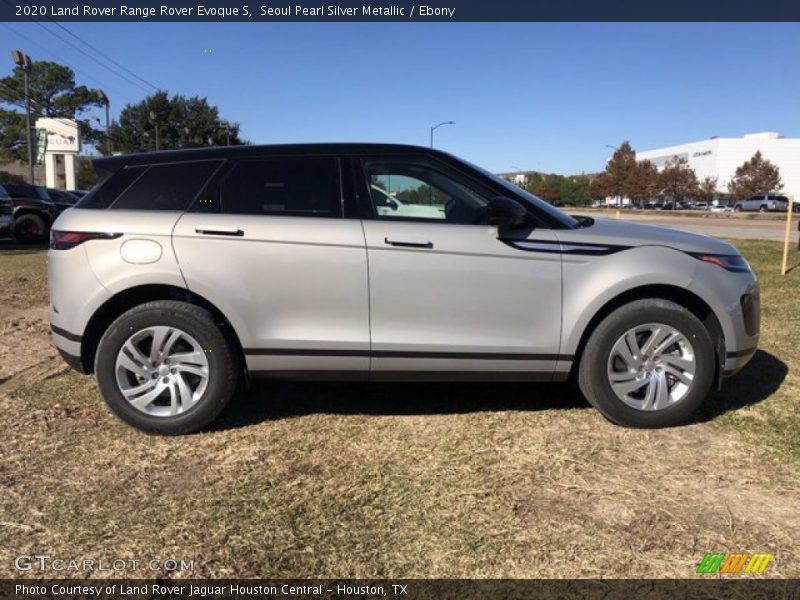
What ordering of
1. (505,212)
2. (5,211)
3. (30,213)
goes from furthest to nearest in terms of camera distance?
(30,213), (5,211), (505,212)

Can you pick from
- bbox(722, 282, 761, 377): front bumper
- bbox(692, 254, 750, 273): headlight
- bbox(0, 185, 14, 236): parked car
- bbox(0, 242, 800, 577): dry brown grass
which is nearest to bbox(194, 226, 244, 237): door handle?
bbox(0, 242, 800, 577): dry brown grass

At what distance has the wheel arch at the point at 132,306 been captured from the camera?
3758 mm

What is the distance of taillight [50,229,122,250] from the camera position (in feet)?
12.0

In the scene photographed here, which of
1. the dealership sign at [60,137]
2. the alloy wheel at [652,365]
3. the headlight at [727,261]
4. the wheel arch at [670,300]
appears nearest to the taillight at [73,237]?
the wheel arch at [670,300]

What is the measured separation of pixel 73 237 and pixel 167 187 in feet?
2.03

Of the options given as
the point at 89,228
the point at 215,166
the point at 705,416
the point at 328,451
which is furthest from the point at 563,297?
the point at 89,228

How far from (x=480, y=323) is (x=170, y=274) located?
1856 millimetres

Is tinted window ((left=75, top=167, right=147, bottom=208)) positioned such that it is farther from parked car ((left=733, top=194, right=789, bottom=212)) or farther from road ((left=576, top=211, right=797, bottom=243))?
parked car ((left=733, top=194, right=789, bottom=212))

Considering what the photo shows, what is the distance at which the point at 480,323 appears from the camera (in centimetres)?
372

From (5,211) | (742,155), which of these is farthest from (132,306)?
(742,155)

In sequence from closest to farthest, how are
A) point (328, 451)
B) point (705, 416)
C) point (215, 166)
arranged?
point (328, 451) → point (215, 166) → point (705, 416)

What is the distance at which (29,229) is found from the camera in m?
17.2

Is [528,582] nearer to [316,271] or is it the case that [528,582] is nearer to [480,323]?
[480,323]

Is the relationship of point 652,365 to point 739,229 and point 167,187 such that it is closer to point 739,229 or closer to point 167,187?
point 167,187
